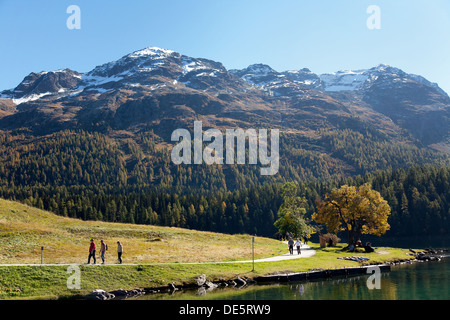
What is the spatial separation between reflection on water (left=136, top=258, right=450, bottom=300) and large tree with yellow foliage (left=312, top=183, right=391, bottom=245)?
28907 mm

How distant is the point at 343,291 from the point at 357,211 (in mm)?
41439

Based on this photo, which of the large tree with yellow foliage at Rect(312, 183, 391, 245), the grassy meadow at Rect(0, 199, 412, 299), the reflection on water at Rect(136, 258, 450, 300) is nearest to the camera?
the reflection on water at Rect(136, 258, 450, 300)

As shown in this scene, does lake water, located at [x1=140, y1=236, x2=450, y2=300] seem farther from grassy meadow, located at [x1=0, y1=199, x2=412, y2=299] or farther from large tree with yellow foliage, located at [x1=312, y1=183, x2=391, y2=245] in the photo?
large tree with yellow foliage, located at [x1=312, y1=183, x2=391, y2=245]

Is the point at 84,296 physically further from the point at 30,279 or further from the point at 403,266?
the point at 403,266

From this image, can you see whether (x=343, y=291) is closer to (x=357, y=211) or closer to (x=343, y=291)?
(x=343, y=291)

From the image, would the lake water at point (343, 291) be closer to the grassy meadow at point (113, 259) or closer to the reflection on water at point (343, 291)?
the reflection on water at point (343, 291)

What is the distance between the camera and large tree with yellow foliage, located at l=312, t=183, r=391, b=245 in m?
74.0

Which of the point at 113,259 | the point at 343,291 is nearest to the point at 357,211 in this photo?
the point at 343,291

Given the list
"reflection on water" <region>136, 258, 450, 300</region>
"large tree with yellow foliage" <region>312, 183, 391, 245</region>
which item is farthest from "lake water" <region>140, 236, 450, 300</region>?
"large tree with yellow foliage" <region>312, 183, 391, 245</region>

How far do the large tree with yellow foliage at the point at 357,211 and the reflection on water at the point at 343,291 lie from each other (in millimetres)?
28907

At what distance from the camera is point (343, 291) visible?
36438mm

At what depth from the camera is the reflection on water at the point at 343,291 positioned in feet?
110

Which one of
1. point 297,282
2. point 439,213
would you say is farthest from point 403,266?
point 439,213

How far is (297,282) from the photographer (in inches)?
1676
